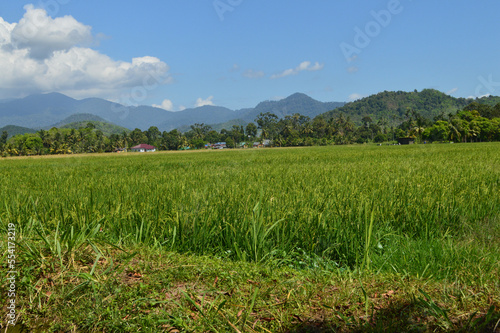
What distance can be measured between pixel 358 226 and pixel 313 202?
772 mm

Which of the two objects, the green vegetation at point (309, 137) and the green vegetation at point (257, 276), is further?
the green vegetation at point (309, 137)

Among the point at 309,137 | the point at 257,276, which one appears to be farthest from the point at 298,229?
the point at 309,137

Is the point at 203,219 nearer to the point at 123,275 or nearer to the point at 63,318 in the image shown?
the point at 123,275

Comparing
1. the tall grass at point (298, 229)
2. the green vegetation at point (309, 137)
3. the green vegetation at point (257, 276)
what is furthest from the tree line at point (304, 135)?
the green vegetation at point (257, 276)

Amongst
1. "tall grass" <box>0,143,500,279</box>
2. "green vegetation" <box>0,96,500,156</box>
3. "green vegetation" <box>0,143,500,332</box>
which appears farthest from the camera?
"green vegetation" <box>0,96,500,156</box>

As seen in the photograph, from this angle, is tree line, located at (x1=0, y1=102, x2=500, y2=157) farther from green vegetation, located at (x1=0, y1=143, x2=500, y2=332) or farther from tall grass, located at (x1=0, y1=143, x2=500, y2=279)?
green vegetation, located at (x1=0, y1=143, x2=500, y2=332)

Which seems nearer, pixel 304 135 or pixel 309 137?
pixel 309 137

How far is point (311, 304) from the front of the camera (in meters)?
1.76

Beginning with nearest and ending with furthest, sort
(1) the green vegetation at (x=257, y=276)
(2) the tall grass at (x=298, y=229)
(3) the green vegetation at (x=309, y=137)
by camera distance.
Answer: (1) the green vegetation at (x=257, y=276)
(2) the tall grass at (x=298, y=229)
(3) the green vegetation at (x=309, y=137)

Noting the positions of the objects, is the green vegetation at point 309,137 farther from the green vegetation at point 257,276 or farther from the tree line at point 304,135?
the green vegetation at point 257,276

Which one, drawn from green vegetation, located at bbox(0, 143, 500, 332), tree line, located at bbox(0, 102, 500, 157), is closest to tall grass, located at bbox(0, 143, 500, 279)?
green vegetation, located at bbox(0, 143, 500, 332)

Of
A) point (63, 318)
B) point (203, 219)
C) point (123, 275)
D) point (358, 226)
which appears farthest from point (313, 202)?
point (63, 318)

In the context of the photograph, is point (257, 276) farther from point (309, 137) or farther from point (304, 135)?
point (304, 135)

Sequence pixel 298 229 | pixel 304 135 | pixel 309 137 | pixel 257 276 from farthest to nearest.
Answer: pixel 304 135
pixel 309 137
pixel 298 229
pixel 257 276
